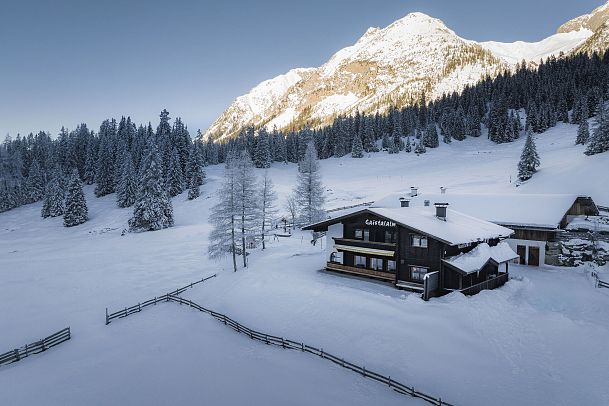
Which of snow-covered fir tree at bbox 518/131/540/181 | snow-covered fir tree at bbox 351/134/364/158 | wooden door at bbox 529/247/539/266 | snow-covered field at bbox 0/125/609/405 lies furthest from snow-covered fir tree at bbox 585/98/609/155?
snow-covered fir tree at bbox 351/134/364/158

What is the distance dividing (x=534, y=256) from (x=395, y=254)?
53.3 feet

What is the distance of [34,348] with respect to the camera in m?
23.0

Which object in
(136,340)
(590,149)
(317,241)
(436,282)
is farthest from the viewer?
(590,149)

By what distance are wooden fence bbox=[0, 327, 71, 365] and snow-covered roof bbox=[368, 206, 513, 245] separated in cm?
2435

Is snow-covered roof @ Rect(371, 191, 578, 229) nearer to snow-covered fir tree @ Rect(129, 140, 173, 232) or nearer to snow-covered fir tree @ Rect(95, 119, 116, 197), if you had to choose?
snow-covered fir tree @ Rect(129, 140, 173, 232)

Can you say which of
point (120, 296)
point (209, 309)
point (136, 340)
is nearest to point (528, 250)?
point (209, 309)

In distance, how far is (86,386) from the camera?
1750cm

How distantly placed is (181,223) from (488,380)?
6090cm

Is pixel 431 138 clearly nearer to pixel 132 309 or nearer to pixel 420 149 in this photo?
pixel 420 149

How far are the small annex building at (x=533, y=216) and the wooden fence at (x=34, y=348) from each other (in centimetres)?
3062

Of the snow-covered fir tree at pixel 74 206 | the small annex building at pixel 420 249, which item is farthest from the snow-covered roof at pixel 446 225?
the snow-covered fir tree at pixel 74 206

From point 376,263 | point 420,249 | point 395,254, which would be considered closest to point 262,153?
point 376,263

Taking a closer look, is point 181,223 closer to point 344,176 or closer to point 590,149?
point 344,176

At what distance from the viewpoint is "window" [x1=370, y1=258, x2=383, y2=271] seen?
3044 cm
